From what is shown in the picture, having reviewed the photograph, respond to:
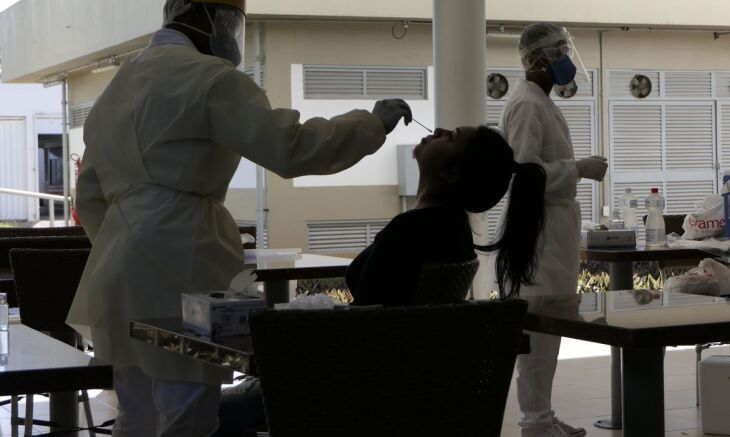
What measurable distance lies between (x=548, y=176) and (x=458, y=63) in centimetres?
398

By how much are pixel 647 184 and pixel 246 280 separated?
1057 cm

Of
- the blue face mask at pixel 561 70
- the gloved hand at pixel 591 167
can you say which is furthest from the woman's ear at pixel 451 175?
the blue face mask at pixel 561 70

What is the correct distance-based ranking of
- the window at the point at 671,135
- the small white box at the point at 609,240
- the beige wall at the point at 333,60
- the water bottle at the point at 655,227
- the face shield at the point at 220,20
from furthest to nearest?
the window at the point at 671,135 → the beige wall at the point at 333,60 → the water bottle at the point at 655,227 → the small white box at the point at 609,240 → the face shield at the point at 220,20

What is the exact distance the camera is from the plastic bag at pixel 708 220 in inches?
196

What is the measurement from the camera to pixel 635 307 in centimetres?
258

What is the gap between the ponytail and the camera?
2.58 metres

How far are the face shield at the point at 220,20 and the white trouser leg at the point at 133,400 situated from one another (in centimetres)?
78

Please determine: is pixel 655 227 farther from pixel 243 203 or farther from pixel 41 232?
pixel 243 203

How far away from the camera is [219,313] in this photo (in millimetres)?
2119

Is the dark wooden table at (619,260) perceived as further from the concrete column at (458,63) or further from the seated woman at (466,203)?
the concrete column at (458,63)

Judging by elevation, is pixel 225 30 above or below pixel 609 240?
above

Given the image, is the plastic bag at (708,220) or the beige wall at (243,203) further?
the beige wall at (243,203)

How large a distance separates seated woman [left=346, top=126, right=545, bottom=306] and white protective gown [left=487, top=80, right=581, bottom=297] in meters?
1.53

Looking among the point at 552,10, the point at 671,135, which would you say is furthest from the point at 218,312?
the point at 671,135
